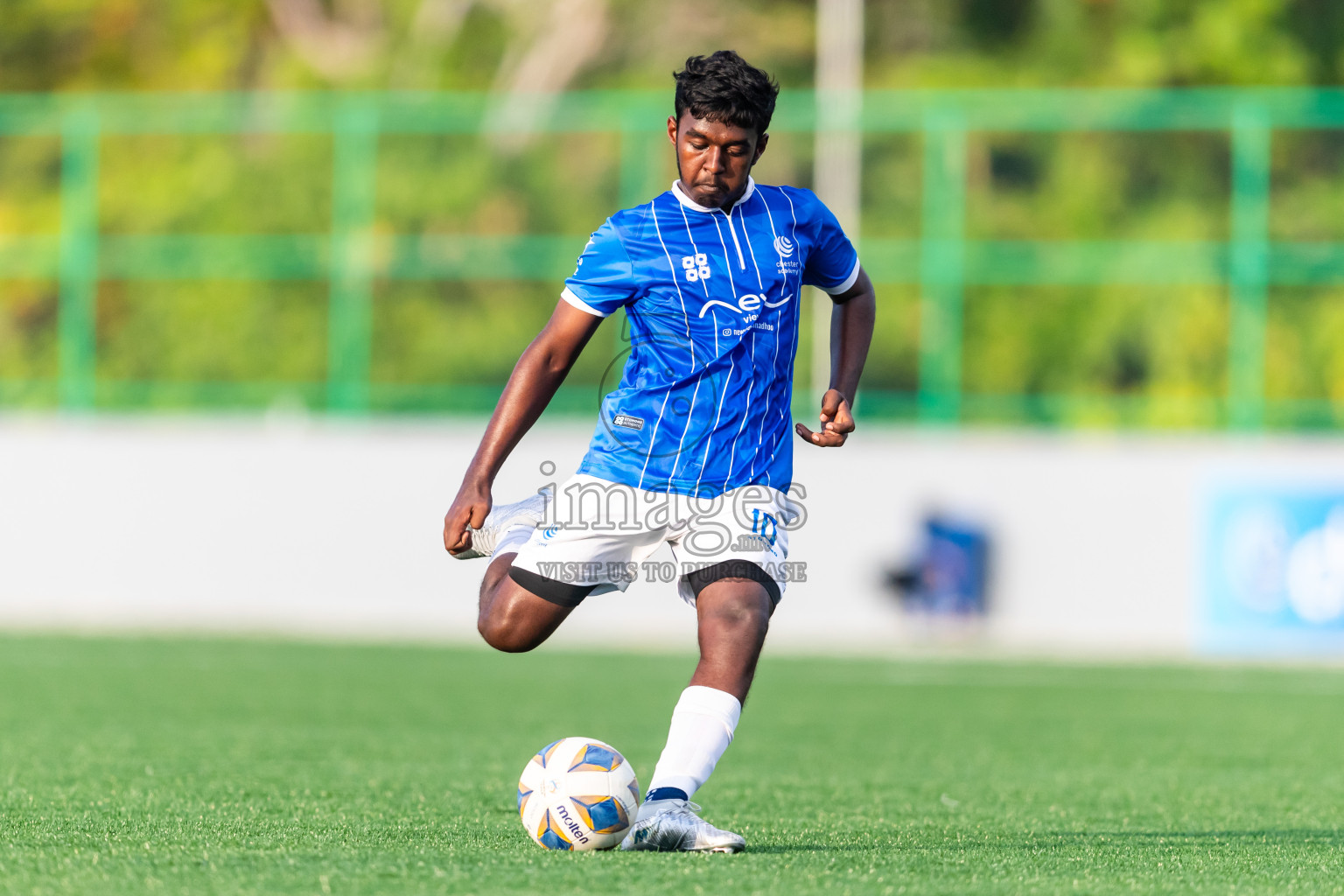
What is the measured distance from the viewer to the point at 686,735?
4.95 metres

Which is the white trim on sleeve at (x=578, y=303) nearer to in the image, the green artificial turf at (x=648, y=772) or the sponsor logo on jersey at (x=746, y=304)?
the sponsor logo on jersey at (x=746, y=304)

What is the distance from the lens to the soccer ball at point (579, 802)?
5.01m

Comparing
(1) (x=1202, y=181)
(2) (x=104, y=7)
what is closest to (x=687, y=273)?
(1) (x=1202, y=181)

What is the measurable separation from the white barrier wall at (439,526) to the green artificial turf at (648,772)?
6.95ft

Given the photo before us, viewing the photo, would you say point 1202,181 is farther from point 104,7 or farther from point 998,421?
point 104,7

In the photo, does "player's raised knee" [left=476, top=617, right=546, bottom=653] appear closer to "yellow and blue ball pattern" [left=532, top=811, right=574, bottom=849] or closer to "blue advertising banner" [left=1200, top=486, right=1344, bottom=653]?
"yellow and blue ball pattern" [left=532, top=811, right=574, bottom=849]

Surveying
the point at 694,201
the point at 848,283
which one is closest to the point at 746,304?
the point at 694,201

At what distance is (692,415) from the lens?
16.8ft

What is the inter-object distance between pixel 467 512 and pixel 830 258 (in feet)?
A: 4.36

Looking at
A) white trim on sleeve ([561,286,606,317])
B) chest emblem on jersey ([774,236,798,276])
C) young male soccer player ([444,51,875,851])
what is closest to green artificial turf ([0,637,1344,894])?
young male soccer player ([444,51,875,851])

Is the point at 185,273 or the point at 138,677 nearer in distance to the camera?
the point at 138,677

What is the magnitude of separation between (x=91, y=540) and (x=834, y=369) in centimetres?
1212

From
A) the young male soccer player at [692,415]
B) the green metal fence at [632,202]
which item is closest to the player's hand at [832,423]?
the young male soccer player at [692,415]

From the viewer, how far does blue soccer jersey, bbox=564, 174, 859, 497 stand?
5102mm
